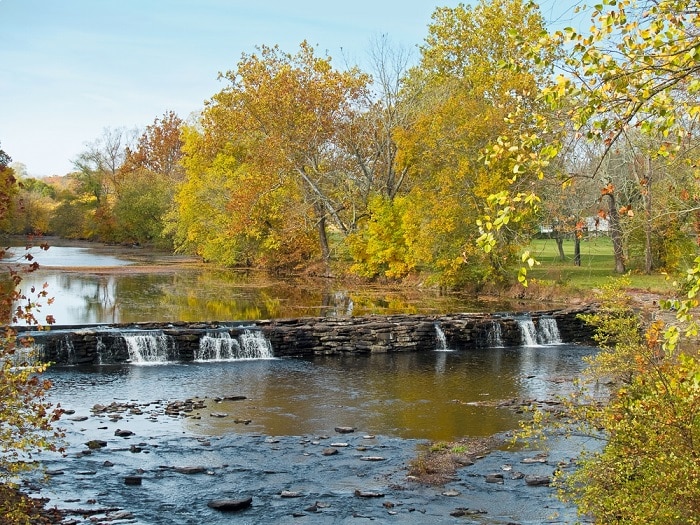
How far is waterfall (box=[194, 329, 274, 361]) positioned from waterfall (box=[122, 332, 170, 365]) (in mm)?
935

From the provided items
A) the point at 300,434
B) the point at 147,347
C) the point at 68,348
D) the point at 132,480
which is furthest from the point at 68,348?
the point at 132,480

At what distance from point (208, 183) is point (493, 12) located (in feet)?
69.4

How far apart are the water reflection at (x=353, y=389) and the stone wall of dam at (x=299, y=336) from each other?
0.70 m

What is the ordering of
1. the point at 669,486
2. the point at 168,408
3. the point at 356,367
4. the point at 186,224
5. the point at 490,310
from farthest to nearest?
the point at 186,224 < the point at 490,310 < the point at 356,367 < the point at 168,408 < the point at 669,486

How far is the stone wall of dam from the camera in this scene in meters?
20.4

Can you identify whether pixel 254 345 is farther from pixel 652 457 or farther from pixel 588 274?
pixel 588 274

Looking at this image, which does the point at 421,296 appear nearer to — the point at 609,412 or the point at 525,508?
the point at 525,508

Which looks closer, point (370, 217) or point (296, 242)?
point (370, 217)

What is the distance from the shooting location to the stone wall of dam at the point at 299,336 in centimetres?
2044

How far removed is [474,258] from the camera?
34656 mm

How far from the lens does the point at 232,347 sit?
21.5 metres

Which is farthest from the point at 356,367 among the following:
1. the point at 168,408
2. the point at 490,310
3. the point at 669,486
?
the point at 669,486

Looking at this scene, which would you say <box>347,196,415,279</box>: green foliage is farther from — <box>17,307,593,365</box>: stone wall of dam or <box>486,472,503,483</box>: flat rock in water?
<box>486,472,503,483</box>: flat rock in water

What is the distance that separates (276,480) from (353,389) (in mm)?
6554
